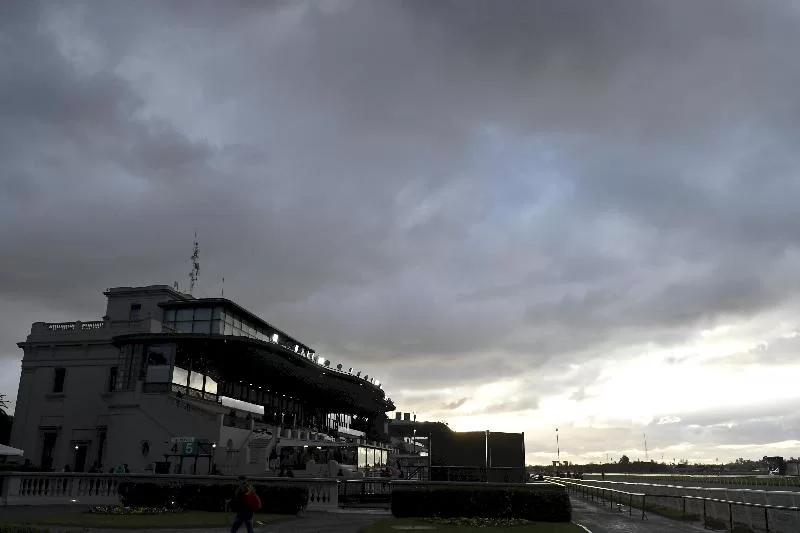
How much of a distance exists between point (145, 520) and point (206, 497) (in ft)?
15.0

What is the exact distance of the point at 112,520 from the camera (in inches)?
870

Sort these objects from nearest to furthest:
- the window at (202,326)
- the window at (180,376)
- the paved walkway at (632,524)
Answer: the paved walkway at (632,524), the window at (180,376), the window at (202,326)

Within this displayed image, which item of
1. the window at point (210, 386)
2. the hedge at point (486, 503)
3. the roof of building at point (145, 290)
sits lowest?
the hedge at point (486, 503)

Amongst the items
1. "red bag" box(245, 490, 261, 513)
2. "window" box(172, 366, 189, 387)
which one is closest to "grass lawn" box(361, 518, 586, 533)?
"red bag" box(245, 490, 261, 513)

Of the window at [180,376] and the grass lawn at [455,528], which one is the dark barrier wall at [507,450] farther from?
the window at [180,376]

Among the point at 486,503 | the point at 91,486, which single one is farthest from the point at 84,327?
the point at 486,503

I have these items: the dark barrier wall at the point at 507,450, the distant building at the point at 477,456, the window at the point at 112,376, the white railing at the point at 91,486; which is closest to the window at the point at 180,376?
the window at the point at 112,376

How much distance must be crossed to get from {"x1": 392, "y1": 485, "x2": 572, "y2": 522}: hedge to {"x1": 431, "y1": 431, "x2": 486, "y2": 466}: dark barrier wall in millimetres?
6622

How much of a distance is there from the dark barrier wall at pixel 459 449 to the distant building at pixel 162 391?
58.2ft

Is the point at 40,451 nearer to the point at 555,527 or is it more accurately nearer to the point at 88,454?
the point at 88,454

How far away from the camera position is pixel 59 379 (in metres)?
62.7

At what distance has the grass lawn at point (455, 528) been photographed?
20.0 meters

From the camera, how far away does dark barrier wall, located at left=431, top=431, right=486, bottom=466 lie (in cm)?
3163

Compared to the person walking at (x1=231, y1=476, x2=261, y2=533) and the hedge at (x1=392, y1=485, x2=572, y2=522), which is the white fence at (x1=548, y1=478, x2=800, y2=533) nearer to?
the hedge at (x1=392, y1=485, x2=572, y2=522)
